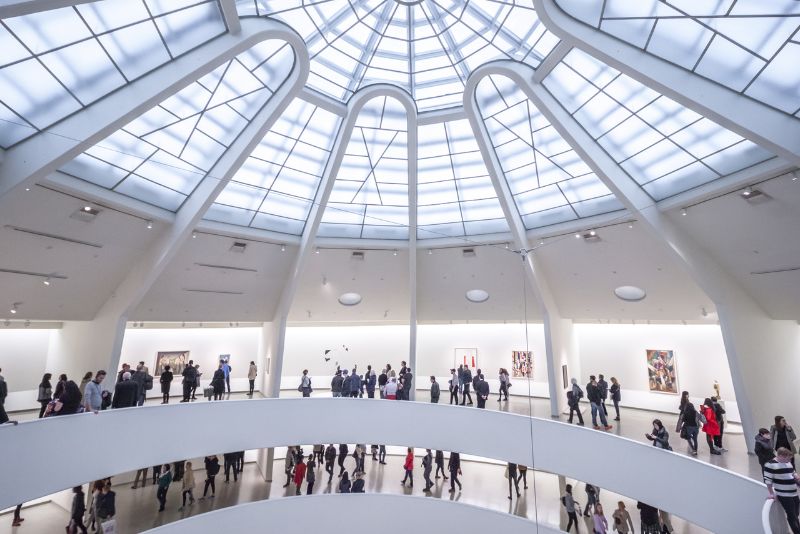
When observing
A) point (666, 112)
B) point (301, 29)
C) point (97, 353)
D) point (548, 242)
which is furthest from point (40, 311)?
point (666, 112)

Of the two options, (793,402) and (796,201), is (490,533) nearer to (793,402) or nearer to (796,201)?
(793,402)

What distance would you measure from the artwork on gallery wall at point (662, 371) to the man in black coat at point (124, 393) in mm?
23590

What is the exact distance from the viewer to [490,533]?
16406 millimetres

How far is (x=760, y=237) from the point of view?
1266cm

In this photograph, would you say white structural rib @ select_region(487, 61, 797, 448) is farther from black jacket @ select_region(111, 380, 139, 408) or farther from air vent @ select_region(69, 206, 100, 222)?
black jacket @ select_region(111, 380, 139, 408)

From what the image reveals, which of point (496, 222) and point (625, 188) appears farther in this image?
point (496, 222)

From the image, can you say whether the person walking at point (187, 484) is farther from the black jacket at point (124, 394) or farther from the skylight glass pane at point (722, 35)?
the skylight glass pane at point (722, 35)

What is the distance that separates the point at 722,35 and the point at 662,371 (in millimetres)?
17028

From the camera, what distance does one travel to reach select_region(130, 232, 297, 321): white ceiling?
1761cm

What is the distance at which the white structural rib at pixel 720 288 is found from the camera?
13.2m

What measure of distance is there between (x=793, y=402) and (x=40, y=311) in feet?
96.3

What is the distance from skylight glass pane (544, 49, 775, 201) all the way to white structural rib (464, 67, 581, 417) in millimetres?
2444

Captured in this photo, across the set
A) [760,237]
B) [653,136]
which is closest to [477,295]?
[653,136]

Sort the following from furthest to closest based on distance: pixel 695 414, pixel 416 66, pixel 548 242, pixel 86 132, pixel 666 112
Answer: pixel 548 242, pixel 416 66, pixel 695 414, pixel 666 112, pixel 86 132
